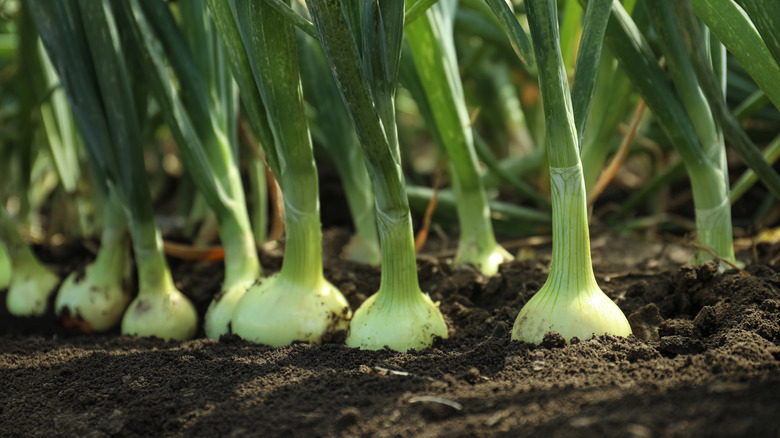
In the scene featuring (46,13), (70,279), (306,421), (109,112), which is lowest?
(306,421)

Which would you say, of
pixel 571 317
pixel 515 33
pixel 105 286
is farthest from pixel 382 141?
pixel 105 286

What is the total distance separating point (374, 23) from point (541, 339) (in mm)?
454

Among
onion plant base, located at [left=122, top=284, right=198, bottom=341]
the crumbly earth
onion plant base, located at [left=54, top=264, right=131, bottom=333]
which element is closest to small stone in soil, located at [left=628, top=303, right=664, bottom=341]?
the crumbly earth

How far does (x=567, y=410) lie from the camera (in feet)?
2.34

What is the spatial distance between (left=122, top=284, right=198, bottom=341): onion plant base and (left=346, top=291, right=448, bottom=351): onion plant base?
366 millimetres

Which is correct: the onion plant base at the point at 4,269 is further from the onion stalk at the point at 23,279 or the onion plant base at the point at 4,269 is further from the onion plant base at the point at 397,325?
the onion plant base at the point at 397,325

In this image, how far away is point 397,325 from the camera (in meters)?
0.99

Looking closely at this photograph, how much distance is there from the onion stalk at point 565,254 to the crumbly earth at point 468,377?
0.08 ft

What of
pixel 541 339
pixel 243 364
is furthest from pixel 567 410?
pixel 243 364

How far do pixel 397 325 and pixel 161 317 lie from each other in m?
0.47

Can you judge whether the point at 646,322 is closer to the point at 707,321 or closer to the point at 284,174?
the point at 707,321

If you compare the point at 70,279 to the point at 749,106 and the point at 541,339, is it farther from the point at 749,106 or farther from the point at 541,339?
the point at 749,106

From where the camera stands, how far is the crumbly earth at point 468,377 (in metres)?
0.70

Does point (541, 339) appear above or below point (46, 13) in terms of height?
below
